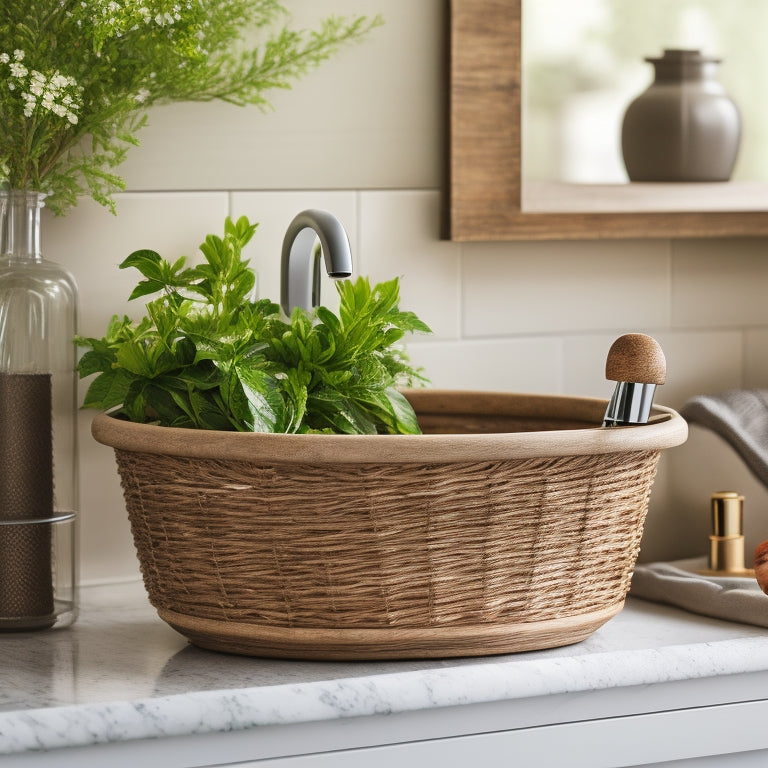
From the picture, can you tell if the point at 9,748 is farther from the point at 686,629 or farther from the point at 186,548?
the point at 686,629

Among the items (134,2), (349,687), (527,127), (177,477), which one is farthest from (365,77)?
(349,687)

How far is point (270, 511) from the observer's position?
84 cm

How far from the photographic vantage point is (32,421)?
101 cm

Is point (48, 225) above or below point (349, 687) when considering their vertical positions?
above

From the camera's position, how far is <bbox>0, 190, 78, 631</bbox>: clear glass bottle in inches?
39.4

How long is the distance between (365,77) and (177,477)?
0.54 meters

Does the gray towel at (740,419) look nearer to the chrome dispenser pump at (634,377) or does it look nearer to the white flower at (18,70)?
the chrome dispenser pump at (634,377)

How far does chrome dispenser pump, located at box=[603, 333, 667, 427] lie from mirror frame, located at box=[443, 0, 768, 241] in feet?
1.28

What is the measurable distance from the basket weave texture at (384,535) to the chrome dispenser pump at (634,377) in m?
0.03

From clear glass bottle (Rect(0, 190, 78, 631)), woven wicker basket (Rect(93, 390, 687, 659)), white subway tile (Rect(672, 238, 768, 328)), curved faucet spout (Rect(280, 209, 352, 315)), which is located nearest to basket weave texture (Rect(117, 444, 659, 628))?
woven wicker basket (Rect(93, 390, 687, 659))

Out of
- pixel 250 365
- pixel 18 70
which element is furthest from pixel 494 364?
pixel 18 70

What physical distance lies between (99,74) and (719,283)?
30.3 inches

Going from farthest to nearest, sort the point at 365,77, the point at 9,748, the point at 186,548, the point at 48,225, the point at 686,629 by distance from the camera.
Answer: the point at 365,77 → the point at 48,225 → the point at 686,629 → the point at 186,548 → the point at 9,748

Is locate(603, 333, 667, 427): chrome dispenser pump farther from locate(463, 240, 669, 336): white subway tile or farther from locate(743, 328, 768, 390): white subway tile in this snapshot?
locate(743, 328, 768, 390): white subway tile
